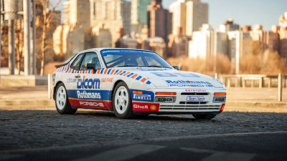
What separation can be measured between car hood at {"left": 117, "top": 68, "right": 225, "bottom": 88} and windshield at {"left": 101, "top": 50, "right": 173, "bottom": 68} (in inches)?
22.1

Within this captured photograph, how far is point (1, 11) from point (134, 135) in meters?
26.3

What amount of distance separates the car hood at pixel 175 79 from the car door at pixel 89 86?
97cm

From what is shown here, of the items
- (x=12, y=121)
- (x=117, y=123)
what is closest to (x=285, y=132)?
(x=117, y=123)

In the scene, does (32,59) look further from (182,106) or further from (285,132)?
(285,132)

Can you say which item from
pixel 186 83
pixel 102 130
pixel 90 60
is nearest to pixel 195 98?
pixel 186 83

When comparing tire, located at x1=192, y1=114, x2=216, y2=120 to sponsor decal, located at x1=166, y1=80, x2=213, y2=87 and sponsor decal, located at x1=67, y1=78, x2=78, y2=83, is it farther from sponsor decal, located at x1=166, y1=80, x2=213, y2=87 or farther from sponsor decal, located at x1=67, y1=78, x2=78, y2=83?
sponsor decal, located at x1=67, y1=78, x2=78, y2=83

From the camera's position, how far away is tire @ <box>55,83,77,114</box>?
464 inches

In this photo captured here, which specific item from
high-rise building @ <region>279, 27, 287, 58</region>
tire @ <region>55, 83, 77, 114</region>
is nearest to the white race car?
tire @ <region>55, 83, 77, 114</region>

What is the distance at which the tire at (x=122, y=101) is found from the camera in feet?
31.8

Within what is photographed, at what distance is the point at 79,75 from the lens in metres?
11.5

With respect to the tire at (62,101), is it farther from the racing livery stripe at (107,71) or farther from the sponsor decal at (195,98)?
the sponsor decal at (195,98)

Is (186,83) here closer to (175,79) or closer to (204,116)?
(175,79)

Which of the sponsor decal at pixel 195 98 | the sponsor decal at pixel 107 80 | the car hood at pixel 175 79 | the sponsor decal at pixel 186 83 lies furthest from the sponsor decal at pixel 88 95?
the sponsor decal at pixel 195 98

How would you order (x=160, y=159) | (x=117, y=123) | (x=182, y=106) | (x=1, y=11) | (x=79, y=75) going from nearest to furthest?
(x=160, y=159) → (x=117, y=123) → (x=182, y=106) → (x=79, y=75) → (x=1, y=11)
